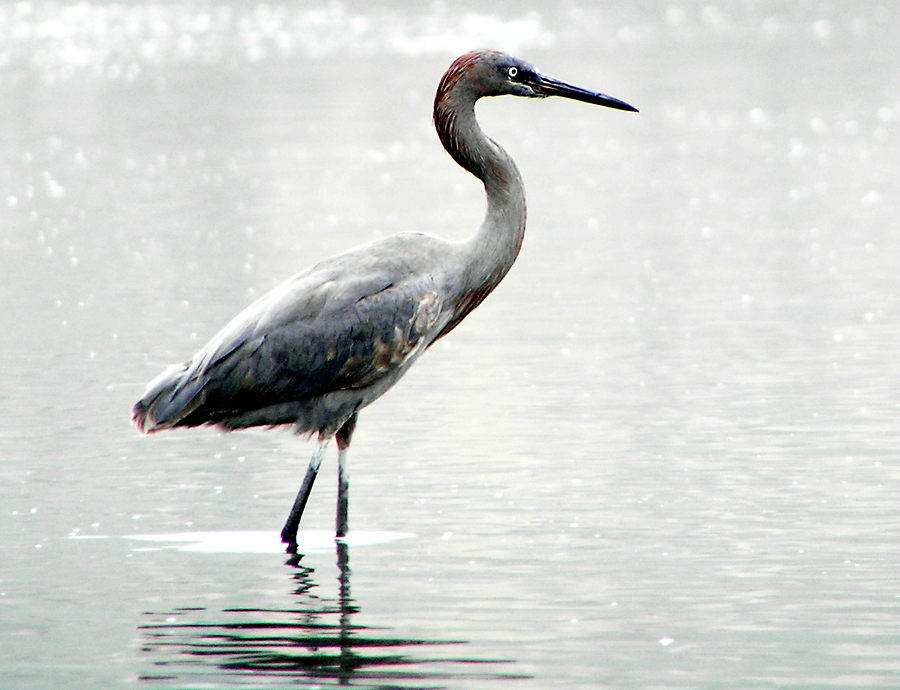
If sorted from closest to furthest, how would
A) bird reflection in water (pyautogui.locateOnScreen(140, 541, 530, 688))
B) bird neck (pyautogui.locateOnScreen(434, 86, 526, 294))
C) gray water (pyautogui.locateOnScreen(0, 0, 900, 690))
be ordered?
bird reflection in water (pyautogui.locateOnScreen(140, 541, 530, 688)) → gray water (pyautogui.locateOnScreen(0, 0, 900, 690)) → bird neck (pyautogui.locateOnScreen(434, 86, 526, 294))

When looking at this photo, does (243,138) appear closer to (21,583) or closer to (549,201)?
(549,201)

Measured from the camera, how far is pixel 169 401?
384 inches

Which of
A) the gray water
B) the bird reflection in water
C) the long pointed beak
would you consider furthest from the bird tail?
the long pointed beak

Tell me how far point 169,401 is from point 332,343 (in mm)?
896

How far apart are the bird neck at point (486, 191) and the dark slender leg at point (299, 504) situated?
4.05ft

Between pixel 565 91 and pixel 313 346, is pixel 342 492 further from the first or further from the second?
pixel 565 91

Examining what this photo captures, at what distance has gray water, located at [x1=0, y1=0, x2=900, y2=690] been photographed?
26.1ft

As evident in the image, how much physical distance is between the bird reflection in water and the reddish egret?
1.30 m

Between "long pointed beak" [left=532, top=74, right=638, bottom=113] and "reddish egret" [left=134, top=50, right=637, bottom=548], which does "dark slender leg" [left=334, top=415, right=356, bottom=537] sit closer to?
"reddish egret" [left=134, top=50, right=637, bottom=548]

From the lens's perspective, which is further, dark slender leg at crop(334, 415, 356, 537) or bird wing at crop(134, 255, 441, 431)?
dark slender leg at crop(334, 415, 356, 537)

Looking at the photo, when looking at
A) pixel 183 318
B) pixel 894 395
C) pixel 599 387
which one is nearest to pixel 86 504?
pixel 599 387

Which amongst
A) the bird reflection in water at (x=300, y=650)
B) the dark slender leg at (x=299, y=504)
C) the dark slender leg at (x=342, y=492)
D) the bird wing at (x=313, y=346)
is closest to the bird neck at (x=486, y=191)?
the bird wing at (x=313, y=346)

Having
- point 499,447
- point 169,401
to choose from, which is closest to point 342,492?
point 169,401

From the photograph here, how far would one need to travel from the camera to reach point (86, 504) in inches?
414
